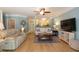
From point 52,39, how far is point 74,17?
3.00 ft

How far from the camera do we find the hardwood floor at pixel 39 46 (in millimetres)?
2567

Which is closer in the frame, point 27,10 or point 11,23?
point 27,10

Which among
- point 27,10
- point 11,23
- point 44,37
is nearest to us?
point 27,10

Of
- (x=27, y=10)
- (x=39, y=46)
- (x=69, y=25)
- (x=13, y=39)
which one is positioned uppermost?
(x=27, y=10)

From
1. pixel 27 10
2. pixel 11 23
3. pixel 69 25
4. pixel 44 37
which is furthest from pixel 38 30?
pixel 69 25

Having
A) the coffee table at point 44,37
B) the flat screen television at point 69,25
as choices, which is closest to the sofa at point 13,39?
the coffee table at point 44,37

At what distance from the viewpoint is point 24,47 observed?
264 centimetres

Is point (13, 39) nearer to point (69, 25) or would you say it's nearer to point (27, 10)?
point (27, 10)

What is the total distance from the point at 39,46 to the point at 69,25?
1088mm

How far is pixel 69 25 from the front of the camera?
3.01m

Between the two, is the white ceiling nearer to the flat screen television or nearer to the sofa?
the flat screen television
